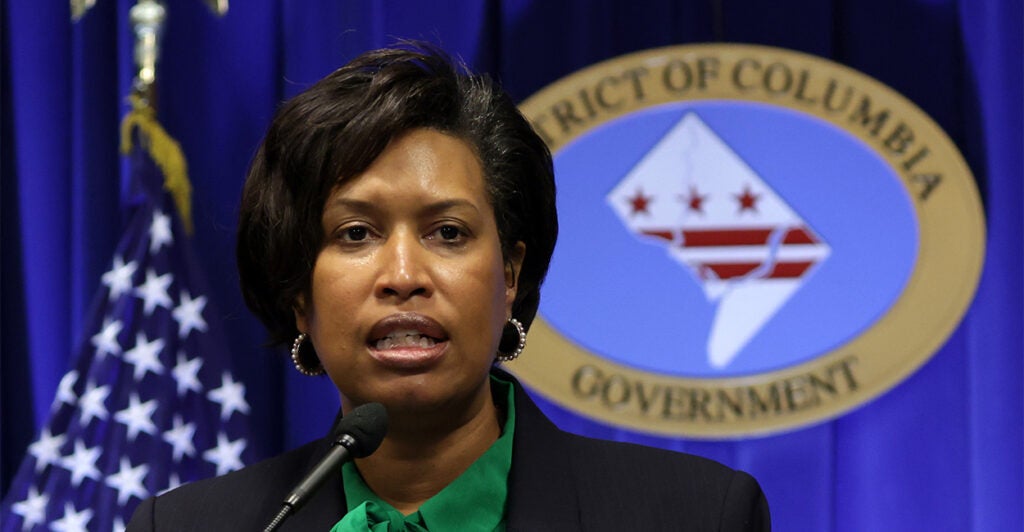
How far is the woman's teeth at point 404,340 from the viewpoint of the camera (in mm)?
1418

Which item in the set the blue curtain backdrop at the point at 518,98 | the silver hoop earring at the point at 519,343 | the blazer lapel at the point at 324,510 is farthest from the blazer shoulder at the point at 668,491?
the blue curtain backdrop at the point at 518,98

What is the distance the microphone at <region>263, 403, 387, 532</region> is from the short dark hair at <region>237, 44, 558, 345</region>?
227 millimetres

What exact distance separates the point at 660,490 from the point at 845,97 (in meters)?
1.79

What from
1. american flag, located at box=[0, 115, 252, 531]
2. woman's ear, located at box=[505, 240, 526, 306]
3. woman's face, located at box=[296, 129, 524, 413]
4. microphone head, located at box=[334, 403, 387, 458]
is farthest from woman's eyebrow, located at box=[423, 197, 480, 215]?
american flag, located at box=[0, 115, 252, 531]

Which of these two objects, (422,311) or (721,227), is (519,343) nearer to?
(422,311)

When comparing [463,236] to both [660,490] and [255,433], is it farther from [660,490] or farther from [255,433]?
[255,433]

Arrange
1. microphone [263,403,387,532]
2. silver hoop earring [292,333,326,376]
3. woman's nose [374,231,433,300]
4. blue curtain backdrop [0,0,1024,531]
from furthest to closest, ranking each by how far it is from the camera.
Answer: blue curtain backdrop [0,0,1024,531]
silver hoop earring [292,333,326,376]
woman's nose [374,231,433,300]
microphone [263,403,387,532]

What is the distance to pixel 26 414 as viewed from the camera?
10.6 ft

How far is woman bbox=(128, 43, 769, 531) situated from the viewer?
4.72ft

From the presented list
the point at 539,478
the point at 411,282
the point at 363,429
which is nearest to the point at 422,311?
the point at 411,282

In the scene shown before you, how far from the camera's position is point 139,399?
122 inches

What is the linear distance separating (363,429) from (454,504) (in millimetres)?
218

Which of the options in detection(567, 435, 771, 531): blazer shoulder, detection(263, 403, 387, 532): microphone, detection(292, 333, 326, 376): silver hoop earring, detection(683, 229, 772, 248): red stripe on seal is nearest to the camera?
detection(263, 403, 387, 532): microphone

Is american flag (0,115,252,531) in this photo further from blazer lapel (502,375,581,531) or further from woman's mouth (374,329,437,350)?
woman's mouth (374,329,437,350)
